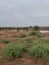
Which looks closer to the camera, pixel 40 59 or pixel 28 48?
pixel 40 59

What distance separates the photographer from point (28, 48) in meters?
15.6

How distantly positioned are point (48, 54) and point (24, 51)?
1.35 metres

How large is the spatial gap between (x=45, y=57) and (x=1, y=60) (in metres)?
2.33

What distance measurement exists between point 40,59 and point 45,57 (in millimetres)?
379

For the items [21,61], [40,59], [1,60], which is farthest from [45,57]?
[1,60]

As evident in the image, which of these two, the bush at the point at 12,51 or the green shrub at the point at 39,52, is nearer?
the green shrub at the point at 39,52

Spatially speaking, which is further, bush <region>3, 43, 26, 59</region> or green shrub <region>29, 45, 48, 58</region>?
bush <region>3, 43, 26, 59</region>

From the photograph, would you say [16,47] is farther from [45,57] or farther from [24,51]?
[45,57]

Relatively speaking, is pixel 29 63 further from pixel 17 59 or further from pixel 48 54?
pixel 48 54

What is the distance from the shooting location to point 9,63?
1388 centimetres

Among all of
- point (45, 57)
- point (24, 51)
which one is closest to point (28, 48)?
point (24, 51)

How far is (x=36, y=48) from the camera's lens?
14781 mm

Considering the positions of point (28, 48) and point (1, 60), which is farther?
point (28, 48)

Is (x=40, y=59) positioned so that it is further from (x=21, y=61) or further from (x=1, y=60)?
(x=1, y=60)
